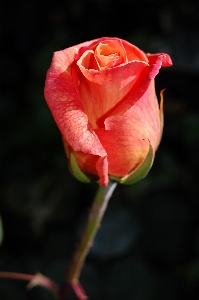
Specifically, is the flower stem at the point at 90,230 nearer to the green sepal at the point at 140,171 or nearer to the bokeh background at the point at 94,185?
the green sepal at the point at 140,171

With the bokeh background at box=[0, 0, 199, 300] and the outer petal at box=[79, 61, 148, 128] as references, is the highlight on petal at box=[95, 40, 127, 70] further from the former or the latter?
the bokeh background at box=[0, 0, 199, 300]

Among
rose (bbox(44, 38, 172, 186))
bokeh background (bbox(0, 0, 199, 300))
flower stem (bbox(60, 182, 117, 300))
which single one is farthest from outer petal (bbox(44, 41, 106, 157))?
bokeh background (bbox(0, 0, 199, 300))

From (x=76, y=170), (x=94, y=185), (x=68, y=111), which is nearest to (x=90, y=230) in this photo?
(x=76, y=170)

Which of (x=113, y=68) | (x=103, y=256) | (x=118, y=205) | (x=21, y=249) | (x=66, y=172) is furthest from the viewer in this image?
(x=21, y=249)

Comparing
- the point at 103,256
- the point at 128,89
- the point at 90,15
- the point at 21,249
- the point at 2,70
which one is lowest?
the point at 21,249

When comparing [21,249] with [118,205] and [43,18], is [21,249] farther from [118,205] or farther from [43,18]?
[43,18]

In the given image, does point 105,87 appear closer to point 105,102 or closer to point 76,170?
point 105,102

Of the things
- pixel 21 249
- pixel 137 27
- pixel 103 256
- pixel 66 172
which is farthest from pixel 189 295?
pixel 137 27
